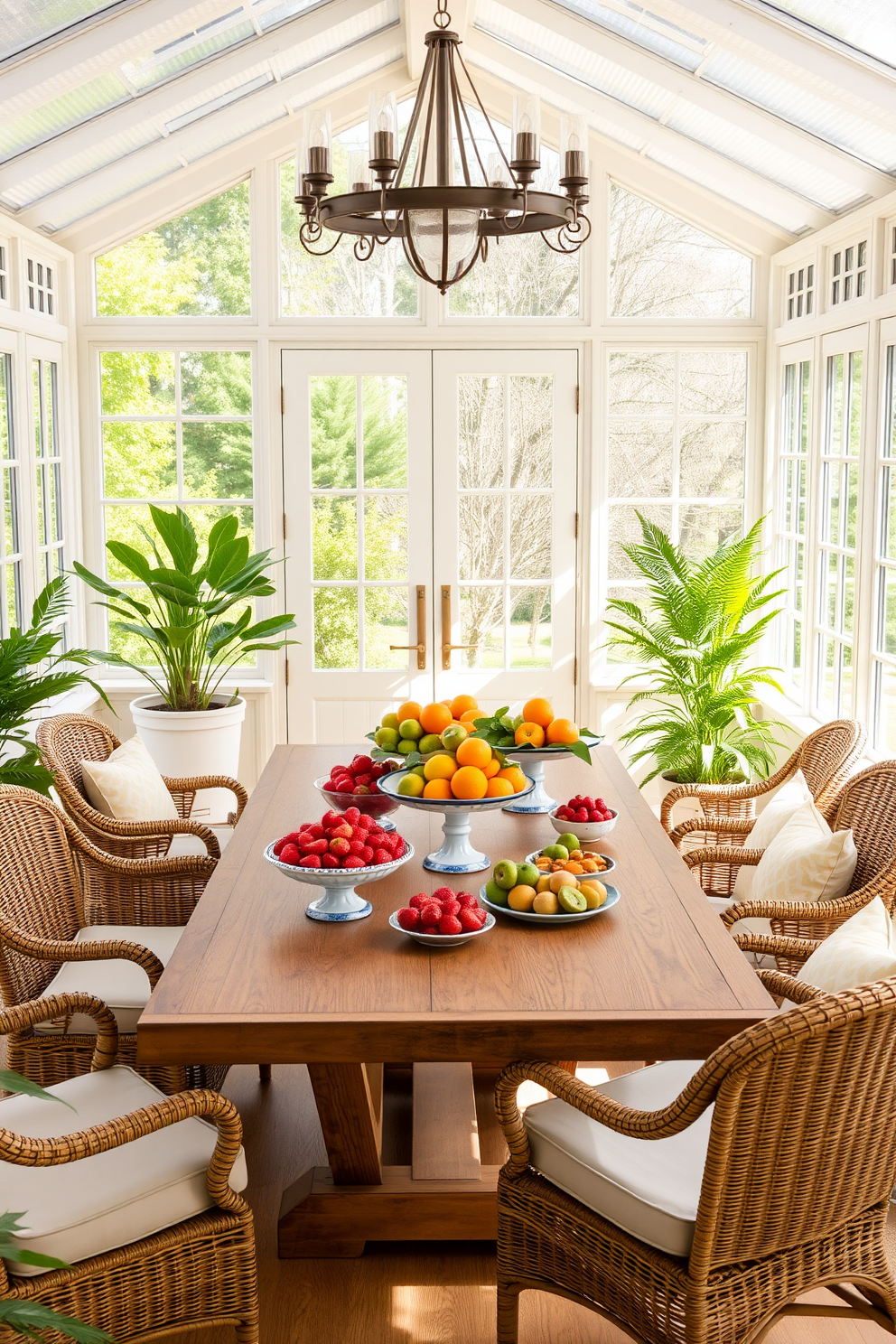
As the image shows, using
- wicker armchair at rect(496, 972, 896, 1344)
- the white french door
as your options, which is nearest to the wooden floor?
wicker armchair at rect(496, 972, 896, 1344)

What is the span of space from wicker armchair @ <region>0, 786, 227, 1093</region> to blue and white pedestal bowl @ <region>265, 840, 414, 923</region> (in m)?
0.40

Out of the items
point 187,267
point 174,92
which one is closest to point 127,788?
point 174,92

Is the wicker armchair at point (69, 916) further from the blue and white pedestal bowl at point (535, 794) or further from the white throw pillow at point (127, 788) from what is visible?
the blue and white pedestal bowl at point (535, 794)

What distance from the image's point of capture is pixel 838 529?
489cm

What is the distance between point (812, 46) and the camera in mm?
3723

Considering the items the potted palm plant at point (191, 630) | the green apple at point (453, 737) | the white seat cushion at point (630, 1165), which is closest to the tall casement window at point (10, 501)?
the potted palm plant at point (191, 630)

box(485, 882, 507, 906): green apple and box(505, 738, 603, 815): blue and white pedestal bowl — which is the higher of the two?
box(505, 738, 603, 815): blue and white pedestal bowl

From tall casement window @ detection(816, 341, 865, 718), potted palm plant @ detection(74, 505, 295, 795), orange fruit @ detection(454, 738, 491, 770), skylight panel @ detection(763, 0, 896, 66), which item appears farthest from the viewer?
potted palm plant @ detection(74, 505, 295, 795)

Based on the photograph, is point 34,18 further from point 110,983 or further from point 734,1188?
point 734,1188

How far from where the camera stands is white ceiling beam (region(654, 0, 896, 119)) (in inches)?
145

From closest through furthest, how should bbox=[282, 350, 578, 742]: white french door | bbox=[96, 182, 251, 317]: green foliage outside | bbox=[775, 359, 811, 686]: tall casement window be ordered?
bbox=[775, 359, 811, 686]: tall casement window
bbox=[96, 182, 251, 317]: green foliage outside
bbox=[282, 350, 578, 742]: white french door

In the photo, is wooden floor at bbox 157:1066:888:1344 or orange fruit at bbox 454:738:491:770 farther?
orange fruit at bbox 454:738:491:770

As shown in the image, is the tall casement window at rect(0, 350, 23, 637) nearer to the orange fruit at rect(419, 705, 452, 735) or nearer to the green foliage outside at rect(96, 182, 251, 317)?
the green foliage outside at rect(96, 182, 251, 317)

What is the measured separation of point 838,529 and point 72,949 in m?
3.43
